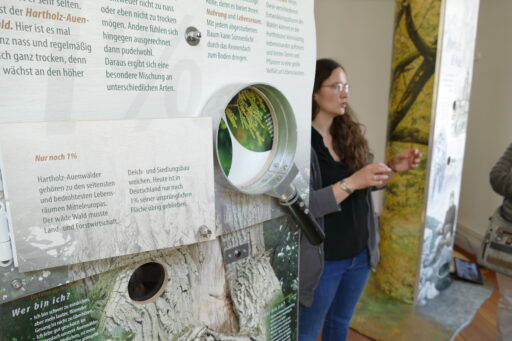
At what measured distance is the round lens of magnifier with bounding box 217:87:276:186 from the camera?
0.67 meters

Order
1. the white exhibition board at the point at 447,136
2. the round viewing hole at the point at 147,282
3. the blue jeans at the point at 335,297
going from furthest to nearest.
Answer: the white exhibition board at the point at 447,136
the blue jeans at the point at 335,297
the round viewing hole at the point at 147,282

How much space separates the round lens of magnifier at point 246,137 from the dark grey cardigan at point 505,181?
4.27ft

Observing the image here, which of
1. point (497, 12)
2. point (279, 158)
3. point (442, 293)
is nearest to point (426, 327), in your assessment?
point (442, 293)

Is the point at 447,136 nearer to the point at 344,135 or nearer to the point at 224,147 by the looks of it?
the point at 344,135

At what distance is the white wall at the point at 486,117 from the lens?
9.00ft

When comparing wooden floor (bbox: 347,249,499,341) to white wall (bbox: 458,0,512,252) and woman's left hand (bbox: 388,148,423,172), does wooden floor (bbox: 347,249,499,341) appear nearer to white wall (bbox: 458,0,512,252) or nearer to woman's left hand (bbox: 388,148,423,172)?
white wall (bbox: 458,0,512,252)

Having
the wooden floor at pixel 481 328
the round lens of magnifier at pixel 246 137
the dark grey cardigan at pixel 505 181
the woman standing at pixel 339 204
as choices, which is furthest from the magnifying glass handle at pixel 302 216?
the wooden floor at pixel 481 328

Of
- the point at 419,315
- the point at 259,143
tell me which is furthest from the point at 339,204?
the point at 419,315

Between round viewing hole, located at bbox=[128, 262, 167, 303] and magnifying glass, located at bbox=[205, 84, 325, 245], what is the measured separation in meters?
0.20

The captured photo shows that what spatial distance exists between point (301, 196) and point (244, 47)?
0.37 meters

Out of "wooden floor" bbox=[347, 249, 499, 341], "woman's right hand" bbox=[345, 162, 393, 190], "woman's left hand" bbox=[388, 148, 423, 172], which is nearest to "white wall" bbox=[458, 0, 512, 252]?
"wooden floor" bbox=[347, 249, 499, 341]

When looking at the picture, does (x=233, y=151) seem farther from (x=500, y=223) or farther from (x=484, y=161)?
(x=484, y=161)

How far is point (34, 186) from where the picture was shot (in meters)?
0.47

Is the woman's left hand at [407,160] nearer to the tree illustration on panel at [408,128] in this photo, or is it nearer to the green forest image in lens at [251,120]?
the tree illustration on panel at [408,128]
